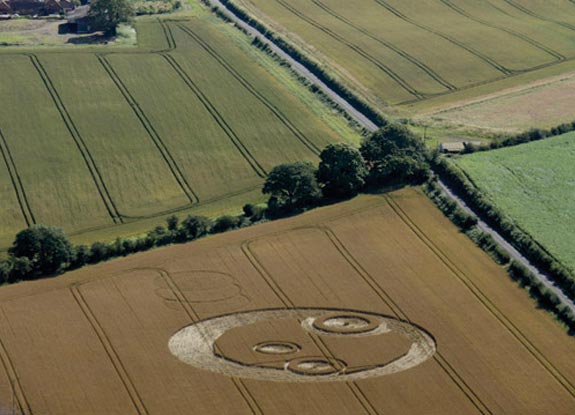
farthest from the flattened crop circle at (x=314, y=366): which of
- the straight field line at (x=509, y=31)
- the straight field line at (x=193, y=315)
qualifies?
the straight field line at (x=509, y=31)

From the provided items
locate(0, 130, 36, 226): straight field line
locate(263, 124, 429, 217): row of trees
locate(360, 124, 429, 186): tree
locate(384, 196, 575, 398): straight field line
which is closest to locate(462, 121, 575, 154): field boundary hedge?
locate(263, 124, 429, 217): row of trees

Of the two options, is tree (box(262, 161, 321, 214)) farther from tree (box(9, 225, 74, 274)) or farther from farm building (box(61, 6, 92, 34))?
farm building (box(61, 6, 92, 34))

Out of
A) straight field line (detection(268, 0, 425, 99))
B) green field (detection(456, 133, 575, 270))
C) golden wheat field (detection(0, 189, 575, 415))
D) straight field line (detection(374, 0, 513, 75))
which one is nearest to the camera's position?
golden wheat field (detection(0, 189, 575, 415))

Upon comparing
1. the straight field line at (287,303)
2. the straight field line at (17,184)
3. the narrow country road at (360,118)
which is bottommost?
the straight field line at (17,184)

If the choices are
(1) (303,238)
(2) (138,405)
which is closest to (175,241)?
(1) (303,238)

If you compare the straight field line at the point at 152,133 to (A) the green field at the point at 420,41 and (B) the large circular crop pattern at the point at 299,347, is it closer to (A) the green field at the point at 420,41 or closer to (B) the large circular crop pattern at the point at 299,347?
(B) the large circular crop pattern at the point at 299,347

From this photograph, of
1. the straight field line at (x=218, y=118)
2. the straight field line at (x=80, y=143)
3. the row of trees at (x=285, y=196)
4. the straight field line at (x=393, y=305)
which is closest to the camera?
the straight field line at (x=393, y=305)

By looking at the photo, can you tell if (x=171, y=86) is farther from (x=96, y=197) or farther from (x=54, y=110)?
(x=96, y=197)
